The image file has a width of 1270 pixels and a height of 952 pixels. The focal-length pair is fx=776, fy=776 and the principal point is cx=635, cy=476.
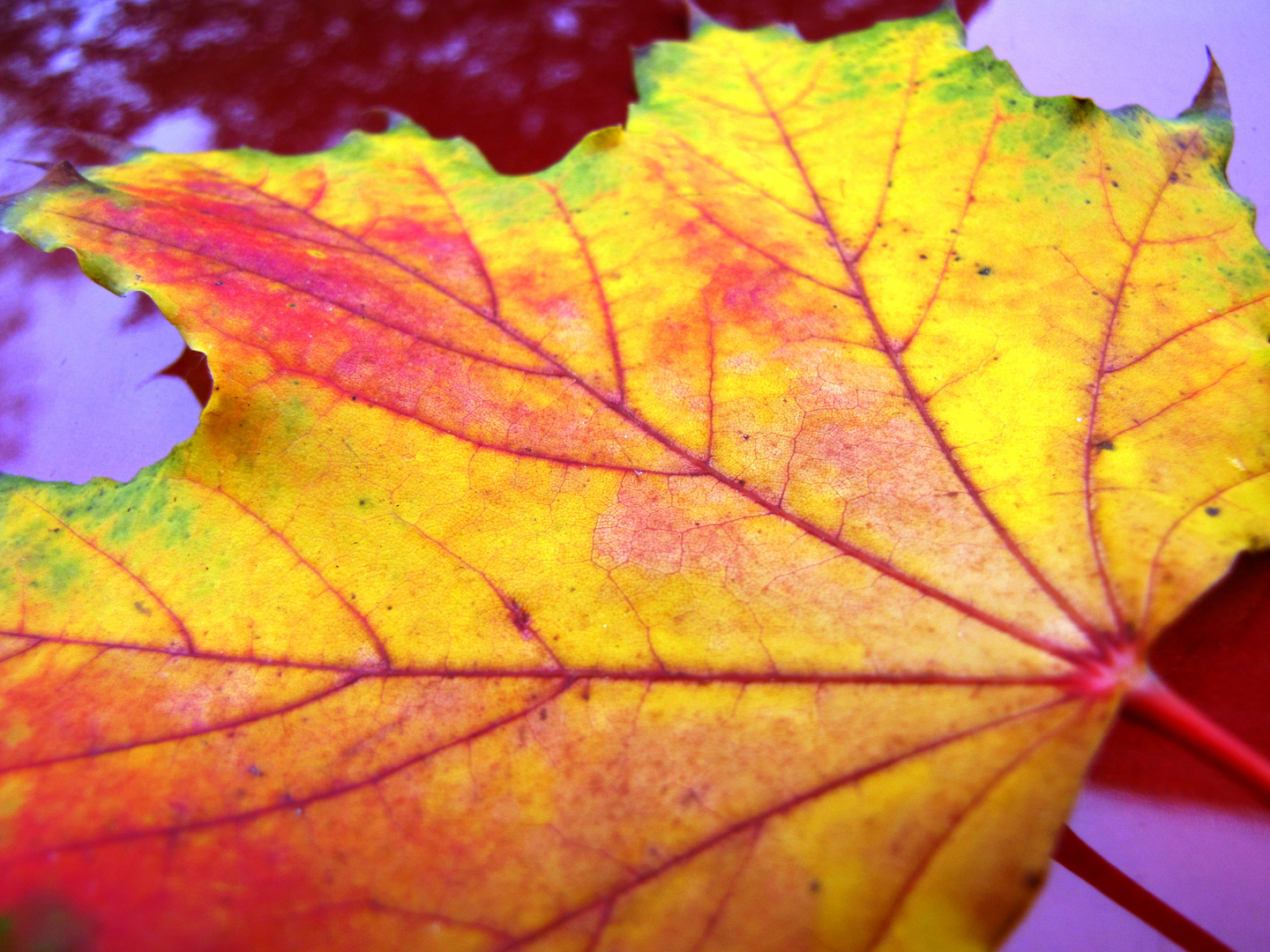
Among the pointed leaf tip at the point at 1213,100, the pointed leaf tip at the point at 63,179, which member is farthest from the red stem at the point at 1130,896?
the pointed leaf tip at the point at 63,179

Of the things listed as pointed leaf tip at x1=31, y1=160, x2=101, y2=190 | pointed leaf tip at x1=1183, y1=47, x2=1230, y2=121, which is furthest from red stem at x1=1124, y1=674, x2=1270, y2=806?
pointed leaf tip at x1=31, y1=160, x2=101, y2=190

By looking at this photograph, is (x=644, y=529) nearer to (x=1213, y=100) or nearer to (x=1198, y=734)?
(x=1198, y=734)

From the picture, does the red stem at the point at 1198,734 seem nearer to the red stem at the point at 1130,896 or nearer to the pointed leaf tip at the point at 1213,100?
the red stem at the point at 1130,896

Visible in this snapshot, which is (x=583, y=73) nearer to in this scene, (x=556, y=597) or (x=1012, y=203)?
(x=1012, y=203)

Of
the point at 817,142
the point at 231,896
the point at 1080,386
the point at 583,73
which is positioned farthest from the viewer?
the point at 583,73

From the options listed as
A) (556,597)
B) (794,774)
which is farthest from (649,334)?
(794,774)
